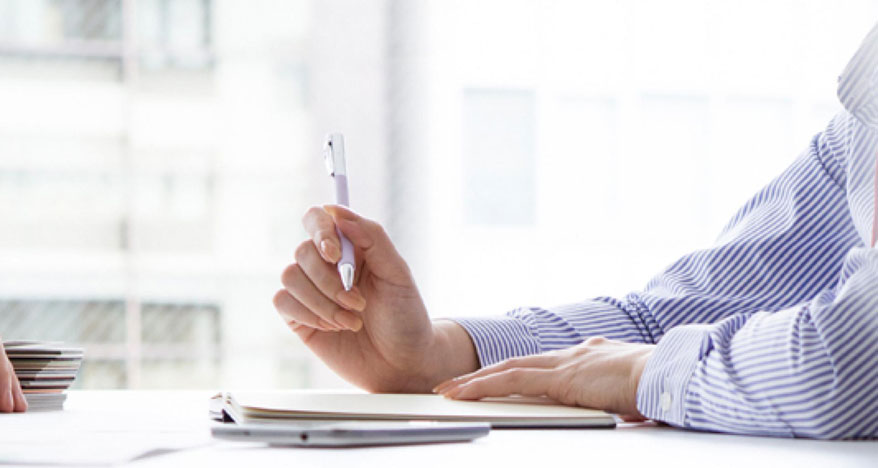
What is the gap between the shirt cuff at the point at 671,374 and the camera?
522 millimetres

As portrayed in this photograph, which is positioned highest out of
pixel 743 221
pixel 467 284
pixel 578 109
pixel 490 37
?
pixel 490 37

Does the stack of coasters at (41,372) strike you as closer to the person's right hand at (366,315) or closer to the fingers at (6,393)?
the fingers at (6,393)

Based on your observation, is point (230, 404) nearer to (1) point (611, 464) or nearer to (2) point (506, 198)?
(1) point (611, 464)

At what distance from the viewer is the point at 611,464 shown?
0.35 metres

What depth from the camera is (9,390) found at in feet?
2.18

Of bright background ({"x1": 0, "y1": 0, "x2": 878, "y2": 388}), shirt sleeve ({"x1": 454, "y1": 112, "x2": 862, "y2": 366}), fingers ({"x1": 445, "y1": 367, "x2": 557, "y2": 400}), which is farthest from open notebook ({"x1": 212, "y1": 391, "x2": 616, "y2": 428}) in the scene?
bright background ({"x1": 0, "y1": 0, "x2": 878, "y2": 388})

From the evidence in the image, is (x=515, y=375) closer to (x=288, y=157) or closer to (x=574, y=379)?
(x=574, y=379)

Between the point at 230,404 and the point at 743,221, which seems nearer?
the point at 230,404

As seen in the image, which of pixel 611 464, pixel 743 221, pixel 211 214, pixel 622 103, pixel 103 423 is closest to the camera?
pixel 611 464

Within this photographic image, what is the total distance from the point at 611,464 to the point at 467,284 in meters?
2.49

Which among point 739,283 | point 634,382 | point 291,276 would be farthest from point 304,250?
point 739,283

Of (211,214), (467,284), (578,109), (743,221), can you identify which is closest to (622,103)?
Answer: (578,109)

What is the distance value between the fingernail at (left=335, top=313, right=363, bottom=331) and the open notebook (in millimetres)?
126

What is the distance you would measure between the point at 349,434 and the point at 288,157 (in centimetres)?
246
